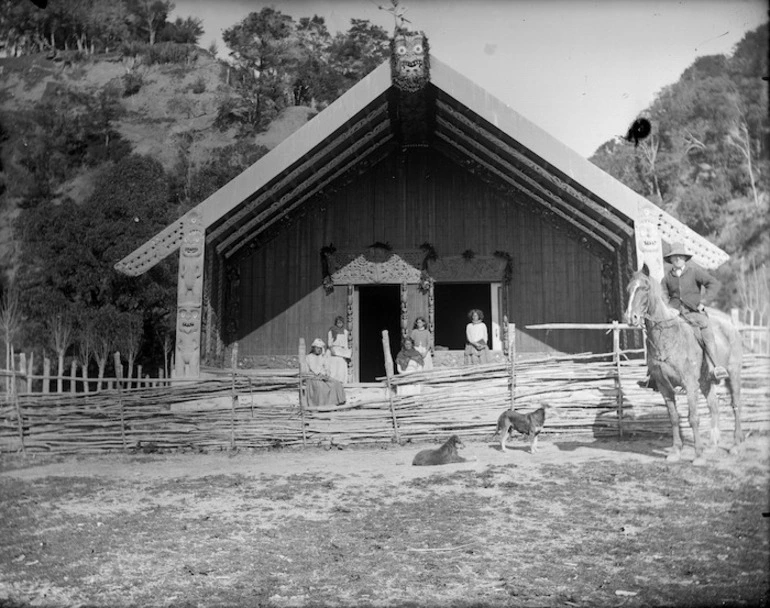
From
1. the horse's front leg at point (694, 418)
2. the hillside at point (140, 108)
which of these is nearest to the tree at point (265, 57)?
the hillside at point (140, 108)

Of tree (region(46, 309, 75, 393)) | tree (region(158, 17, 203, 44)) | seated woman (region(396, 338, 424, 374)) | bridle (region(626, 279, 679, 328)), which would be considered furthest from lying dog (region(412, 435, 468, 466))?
tree (region(158, 17, 203, 44))

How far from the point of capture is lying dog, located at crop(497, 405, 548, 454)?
8578 mm

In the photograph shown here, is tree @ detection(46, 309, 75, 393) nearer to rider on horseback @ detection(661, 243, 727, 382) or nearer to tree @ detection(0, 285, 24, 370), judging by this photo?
tree @ detection(0, 285, 24, 370)

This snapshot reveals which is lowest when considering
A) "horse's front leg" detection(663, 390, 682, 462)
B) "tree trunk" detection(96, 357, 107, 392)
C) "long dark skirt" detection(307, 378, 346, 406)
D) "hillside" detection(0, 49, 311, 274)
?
"horse's front leg" detection(663, 390, 682, 462)

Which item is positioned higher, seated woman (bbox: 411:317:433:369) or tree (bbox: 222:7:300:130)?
tree (bbox: 222:7:300:130)

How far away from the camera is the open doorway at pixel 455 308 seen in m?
20.1

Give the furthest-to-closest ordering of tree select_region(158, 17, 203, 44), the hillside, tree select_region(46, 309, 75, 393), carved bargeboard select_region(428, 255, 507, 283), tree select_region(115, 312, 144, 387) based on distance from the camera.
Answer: tree select_region(158, 17, 203, 44), the hillside, tree select_region(115, 312, 144, 387), tree select_region(46, 309, 75, 393), carved bargeboard select_region(428, 255, 507, 283)

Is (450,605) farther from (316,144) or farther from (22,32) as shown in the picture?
(22,32)

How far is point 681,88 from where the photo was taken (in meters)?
44.2

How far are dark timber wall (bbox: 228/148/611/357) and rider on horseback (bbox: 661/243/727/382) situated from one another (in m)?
6.02

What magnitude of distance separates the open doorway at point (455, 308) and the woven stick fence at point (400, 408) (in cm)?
1008

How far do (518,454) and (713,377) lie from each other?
266 centimetres

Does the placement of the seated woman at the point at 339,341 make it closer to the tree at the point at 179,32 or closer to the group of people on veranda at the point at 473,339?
the group of people on veranda at the point at 473,339

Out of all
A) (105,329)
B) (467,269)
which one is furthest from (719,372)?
(105,329)
